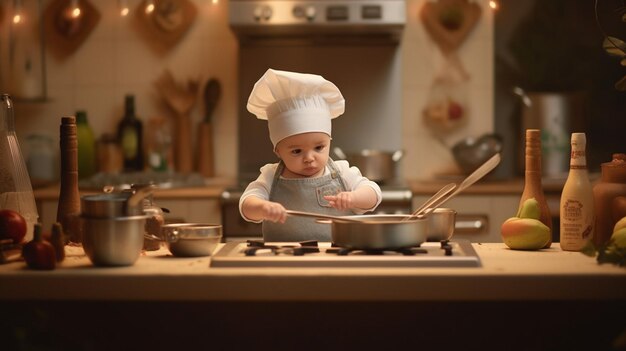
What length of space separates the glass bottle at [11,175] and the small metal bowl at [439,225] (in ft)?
2.87

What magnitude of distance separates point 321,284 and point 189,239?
0.35 meters

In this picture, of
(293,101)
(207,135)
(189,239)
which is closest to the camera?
(189,239)

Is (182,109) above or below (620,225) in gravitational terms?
above

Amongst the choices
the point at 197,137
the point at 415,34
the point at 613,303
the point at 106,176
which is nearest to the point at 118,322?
the point at 613,303

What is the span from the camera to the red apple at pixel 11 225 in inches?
65.9

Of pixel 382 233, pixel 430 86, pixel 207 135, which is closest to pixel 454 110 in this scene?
pixel 430 86

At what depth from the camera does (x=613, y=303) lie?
158 centimetres

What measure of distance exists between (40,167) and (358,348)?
2.65 meters

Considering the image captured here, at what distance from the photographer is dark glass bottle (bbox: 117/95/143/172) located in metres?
3.83

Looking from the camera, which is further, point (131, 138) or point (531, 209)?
point (131, 138)

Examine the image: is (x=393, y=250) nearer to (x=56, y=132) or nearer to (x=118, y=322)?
(x=118, y=322)

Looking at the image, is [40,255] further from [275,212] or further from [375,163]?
[375,163]

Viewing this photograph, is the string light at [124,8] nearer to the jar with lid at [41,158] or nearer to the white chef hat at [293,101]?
the jar with lid at [41,158]

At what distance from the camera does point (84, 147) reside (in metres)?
3.77
